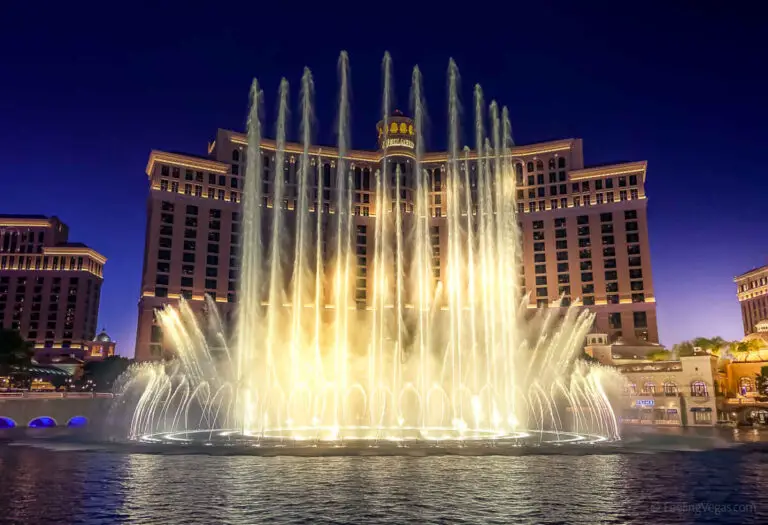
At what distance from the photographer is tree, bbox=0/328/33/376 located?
73250mm

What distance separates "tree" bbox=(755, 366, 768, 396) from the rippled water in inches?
1771

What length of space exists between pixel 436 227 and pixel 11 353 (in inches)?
3272

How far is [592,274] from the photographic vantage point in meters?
115

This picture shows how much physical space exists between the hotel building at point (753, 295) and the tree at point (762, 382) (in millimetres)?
85003

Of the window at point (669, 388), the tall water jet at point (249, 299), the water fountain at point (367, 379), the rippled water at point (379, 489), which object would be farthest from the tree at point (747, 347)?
the tall water jet at point (249, 299)

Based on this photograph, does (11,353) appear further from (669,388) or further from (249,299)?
(669,388)

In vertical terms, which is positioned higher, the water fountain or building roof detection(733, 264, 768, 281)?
building roof detection(733, 264, 768, 281)

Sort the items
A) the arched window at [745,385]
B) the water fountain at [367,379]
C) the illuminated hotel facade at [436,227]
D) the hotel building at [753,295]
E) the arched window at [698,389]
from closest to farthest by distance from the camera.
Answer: the water fountain at [367,379]
the arched window at [698,389]
the arched window at [745,385]
the illuminated hotel facade at [436,227]
the hotel building at [753,295]

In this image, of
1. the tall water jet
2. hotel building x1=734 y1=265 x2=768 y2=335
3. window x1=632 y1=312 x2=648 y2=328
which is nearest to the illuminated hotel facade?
window x1=632 y1=312 x2=648 y2=328

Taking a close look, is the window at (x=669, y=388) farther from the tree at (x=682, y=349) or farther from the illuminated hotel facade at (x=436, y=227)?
the illuminated hotel facade at (x=436, y=227)

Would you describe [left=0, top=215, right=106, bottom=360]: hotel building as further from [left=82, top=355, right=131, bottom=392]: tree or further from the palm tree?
the palm tree

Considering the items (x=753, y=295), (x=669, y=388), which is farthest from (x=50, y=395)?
(x=753, y=295)

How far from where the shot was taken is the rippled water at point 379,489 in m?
15.8

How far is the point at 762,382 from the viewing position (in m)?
66.7
